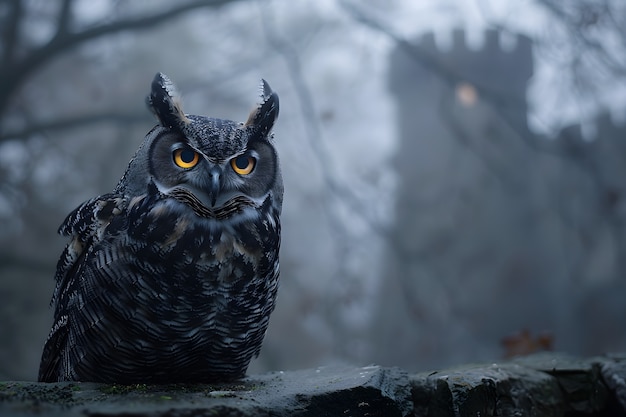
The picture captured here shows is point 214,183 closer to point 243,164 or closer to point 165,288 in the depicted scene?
point 243,164

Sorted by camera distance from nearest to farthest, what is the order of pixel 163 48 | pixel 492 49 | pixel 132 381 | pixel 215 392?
pixel 215 392 < pixel 132 381 < pixel 163 48 < pixel 492 49

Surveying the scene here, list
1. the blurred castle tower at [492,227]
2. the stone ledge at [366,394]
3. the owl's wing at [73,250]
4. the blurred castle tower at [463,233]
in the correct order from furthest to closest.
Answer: the blurred castle tower at [463,233] < the blurred castle tower at [492,227] < the owl's wing at [73,250] < the stone ledge at [366,394]

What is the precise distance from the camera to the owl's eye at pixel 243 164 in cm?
138

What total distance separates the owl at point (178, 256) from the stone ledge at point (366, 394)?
101mm

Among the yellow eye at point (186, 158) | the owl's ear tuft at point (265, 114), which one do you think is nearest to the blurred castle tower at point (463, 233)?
the owl's ear tuft at point (265, 114)

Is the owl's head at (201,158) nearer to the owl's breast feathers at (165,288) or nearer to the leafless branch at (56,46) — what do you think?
the owl's breast feathers at (165,288)

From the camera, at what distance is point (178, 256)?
1.30 metres

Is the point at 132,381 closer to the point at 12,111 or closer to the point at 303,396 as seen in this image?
the point at 303,396

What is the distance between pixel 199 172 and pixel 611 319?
703 cm

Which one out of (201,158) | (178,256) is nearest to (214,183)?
(201,158)

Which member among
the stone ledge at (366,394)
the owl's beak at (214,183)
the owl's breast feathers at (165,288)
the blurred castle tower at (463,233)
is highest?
the blurred castle tower at (463,233)

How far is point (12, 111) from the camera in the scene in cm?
539

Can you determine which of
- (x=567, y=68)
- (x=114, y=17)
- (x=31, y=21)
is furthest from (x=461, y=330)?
(x=31, y=21)

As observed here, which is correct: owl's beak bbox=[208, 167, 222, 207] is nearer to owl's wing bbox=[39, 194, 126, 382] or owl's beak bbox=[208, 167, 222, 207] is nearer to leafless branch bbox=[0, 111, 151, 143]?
owl's wing bbox=[39, 194, 126, 382]
